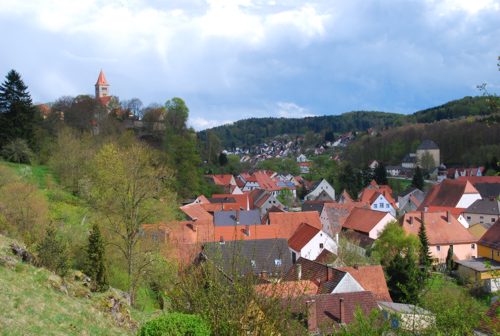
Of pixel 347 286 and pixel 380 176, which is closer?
pixel 347 286

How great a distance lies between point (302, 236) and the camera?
35.3 metres

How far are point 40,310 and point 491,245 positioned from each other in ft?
107

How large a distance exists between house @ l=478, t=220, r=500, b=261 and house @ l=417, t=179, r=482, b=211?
24380 mm

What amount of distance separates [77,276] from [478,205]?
4897 cm

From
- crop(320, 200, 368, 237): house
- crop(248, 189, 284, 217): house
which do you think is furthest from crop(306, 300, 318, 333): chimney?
crop(248, 189, 284, 217): house

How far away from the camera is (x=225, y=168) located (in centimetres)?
8512

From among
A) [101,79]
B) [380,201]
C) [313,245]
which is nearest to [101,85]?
[101,79]

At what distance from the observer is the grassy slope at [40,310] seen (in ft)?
31.1

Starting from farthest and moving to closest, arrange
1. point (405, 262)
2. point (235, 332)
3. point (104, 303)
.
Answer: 1. point (405, 262)
2. point (104, 303)
3. point (235, 332)

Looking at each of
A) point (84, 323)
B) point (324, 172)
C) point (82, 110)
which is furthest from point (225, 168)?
point (84, 323)

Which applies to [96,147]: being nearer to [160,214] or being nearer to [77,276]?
[160,214]

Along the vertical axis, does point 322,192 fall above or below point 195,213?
above

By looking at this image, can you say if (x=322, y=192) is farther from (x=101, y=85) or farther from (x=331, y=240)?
(x=101, y=85)

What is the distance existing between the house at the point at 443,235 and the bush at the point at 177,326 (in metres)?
32.2
